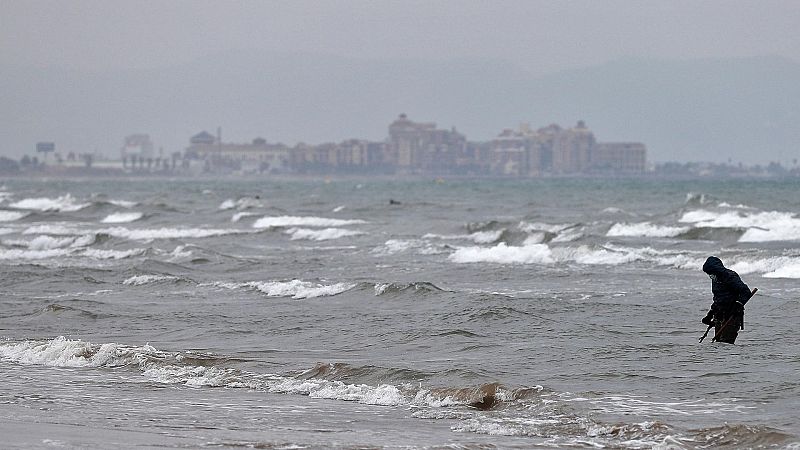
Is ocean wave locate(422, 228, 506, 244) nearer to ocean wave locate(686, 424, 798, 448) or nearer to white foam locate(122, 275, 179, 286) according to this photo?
white foam locate(122, 275, 179, 286)

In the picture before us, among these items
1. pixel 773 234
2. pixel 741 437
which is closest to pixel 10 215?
pixel 773 234

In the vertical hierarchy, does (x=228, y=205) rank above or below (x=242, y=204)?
below

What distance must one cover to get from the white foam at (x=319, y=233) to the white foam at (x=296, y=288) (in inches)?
758

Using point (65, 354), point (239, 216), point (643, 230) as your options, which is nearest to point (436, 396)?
point (65, 354)

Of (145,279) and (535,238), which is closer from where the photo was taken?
(145,279)

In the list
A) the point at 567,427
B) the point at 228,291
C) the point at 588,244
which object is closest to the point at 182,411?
the point at 567,427

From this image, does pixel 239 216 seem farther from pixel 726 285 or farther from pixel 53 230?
pixel 726 285

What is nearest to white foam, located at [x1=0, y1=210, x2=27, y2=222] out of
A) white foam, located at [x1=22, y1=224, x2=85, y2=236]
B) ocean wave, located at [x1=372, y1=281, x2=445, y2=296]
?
white foam, located at [x1=22, y1=224, x2=85, y2=236]

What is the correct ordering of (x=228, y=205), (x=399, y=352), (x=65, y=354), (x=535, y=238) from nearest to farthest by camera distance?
1. (x=399, y=352)
2. (x=65, y=354)
3. (x=535, y=238)
4. (x=228, y=205)

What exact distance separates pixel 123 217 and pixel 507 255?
115 ft

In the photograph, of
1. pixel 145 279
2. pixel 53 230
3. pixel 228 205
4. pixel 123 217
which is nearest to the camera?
pixel 145 279

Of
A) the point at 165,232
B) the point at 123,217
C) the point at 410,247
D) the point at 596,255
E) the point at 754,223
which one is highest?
the point at 596,255

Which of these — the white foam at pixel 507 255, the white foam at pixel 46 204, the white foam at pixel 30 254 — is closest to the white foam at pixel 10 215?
the white foam at pixel 46 204

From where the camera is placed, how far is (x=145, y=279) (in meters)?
28.3
